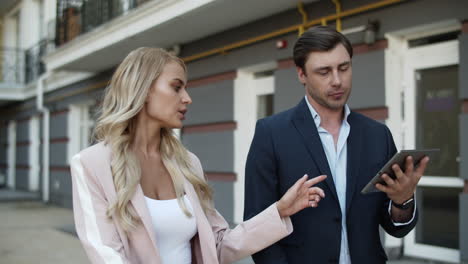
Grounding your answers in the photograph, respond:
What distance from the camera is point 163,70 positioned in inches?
85.7

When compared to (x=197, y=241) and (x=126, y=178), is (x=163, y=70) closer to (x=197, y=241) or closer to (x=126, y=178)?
(x=126, y=178)

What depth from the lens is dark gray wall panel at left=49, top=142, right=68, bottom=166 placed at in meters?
13.3

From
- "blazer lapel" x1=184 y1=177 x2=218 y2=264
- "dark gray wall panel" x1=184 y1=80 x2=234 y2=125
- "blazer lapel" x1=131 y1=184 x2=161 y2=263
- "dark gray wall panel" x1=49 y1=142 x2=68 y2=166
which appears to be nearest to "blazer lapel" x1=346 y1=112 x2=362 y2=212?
"blazer lapel" x1=184 y1=177 x2=218 y2=264

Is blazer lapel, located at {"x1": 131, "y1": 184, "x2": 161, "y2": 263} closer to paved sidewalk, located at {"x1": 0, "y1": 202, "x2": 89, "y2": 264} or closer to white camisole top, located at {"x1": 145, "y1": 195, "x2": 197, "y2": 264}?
white camisole top, located at {"x1": 145, "y1": 195, "x2": 197, "y2": 264}

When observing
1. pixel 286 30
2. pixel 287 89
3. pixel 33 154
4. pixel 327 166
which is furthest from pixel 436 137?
pixel 33 154

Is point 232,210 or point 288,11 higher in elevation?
point 288,11

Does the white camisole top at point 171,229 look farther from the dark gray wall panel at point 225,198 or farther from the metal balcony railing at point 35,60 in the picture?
the metal balcony railing at point 35,60

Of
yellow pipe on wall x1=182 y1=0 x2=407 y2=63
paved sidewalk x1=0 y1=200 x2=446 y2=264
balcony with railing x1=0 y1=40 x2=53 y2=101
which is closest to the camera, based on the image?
yellow pipe on wall x1=182 y1=0 x2=407 y2=63

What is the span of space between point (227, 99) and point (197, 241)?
5.49 meters

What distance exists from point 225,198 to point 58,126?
7.72 m

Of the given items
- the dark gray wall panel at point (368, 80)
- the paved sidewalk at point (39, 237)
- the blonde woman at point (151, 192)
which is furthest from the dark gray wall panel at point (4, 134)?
the blonde woman at point (151, 192)

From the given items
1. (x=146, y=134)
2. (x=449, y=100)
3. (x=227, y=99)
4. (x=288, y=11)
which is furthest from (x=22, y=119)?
(x=146, y=134)

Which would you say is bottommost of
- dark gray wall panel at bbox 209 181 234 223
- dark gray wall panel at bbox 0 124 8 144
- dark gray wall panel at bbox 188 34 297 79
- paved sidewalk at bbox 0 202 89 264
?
paved sidewalk at bbox 0 202 89 264

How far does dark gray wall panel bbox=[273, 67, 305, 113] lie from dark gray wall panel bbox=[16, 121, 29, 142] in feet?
40.3
